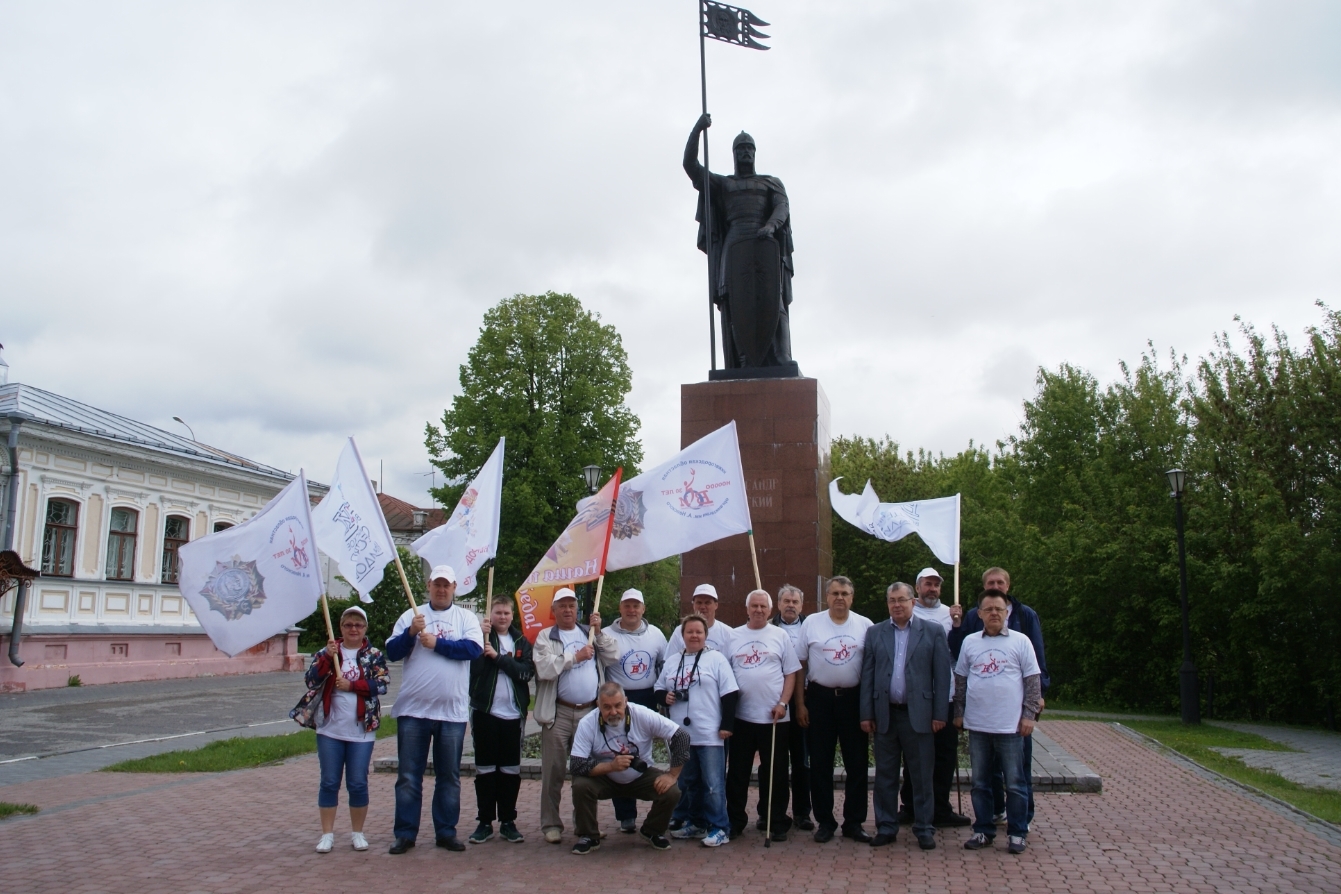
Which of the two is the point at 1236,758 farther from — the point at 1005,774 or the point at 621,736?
the point at 621,736

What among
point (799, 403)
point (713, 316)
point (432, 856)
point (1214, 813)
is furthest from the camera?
point (713, 316)

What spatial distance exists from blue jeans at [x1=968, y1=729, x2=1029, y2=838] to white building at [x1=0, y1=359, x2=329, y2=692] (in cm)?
2374

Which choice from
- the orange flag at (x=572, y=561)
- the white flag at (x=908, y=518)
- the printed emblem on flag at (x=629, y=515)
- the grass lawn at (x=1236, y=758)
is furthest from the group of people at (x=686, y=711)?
the grass lawn at (x=1236, y=758)

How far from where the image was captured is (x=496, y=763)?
7.50 metres

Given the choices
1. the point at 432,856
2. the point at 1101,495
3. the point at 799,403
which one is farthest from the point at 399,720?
the point at 1101,495

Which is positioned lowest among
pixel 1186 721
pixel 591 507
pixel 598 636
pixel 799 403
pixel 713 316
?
pixel 1186 721

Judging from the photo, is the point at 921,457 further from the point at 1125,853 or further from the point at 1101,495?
the point at 1125,853

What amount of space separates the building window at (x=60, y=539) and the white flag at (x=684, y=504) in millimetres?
23541

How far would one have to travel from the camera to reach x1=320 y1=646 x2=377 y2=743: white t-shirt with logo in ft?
23.5

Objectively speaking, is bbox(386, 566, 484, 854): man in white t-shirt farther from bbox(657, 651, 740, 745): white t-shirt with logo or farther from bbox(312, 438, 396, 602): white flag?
bbox(657, 651, 740, 745): white t-shirt with logo

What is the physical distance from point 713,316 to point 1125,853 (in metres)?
7.58

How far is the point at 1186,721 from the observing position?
18641mm

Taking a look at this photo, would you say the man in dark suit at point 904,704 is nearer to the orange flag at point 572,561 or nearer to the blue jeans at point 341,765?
the orange flag at point 572,561

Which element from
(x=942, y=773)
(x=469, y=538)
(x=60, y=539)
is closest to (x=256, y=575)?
(x=469, y=538)
